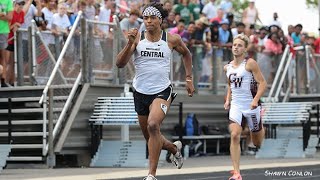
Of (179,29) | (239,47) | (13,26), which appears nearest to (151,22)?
(239,47)

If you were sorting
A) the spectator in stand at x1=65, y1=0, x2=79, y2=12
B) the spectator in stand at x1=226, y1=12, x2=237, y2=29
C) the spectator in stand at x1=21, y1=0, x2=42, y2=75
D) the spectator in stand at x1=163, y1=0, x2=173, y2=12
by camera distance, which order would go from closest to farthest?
1. the spectator in stand at x1=21, y1=0, x2=42, y2=75
2. the spectator in stand at x1=65, y1=0, x2=79, y2=12
3. the spectator in stand at x1=163, y1=0, x2=173, y2=12
4. the spectator in stand at x1=226, y1=12, x2=237, y2=29

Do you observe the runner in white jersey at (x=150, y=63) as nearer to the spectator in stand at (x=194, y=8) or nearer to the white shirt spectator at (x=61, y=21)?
the white shirt spectator at (x=61, y=21)

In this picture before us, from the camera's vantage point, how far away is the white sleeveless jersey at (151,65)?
1229 cm

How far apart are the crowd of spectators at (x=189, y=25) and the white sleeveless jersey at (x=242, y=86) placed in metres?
5.39

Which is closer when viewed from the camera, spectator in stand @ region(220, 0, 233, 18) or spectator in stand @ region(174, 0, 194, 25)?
spectator in stand @ region(174, 0, 194, 25)

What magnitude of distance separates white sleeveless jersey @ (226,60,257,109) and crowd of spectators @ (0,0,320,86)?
5.39m

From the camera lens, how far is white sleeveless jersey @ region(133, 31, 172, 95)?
12.3 meters

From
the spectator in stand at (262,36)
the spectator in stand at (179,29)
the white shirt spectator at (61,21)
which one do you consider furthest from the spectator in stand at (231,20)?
the white shirt spectator at (61,21)

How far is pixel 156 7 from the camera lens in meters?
12.4

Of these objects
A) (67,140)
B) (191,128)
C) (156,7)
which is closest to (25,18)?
(67,140)

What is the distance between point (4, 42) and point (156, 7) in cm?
637

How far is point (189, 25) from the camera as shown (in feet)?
73.0

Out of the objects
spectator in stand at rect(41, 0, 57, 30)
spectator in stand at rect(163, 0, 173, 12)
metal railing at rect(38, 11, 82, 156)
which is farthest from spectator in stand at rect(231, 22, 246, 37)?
metal railing at rect(38, 11, 82, 156)

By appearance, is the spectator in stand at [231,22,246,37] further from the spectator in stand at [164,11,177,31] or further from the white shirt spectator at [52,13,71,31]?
the white shirt spectator at [52,13,71,31]
